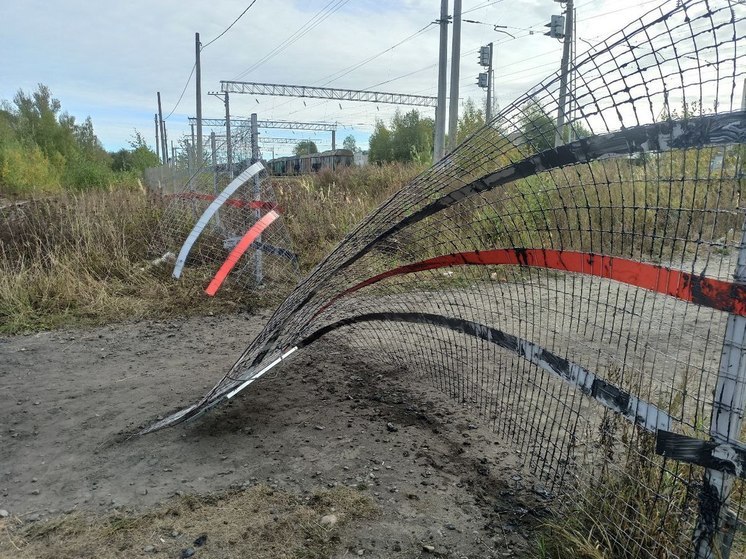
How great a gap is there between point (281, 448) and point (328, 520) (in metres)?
0.76

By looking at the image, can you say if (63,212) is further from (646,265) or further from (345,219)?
(646,265)

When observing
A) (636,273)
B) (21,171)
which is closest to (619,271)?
(636,273)

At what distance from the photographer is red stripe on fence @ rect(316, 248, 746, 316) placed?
4.89ft

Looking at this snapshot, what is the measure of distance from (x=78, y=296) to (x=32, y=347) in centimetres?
122

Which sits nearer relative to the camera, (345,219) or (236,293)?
(236,293)

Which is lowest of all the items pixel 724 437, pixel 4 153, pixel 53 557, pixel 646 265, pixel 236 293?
pixel 53 557

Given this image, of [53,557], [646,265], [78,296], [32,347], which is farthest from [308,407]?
[78,296]

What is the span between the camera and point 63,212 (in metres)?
7.98

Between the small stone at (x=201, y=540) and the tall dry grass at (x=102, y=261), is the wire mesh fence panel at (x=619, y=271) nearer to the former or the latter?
the small stone at (x=201, y=540)

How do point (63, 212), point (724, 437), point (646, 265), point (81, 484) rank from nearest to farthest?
point (724, 437) < point (646, 265) < point (81, 484) < point (63, 212)

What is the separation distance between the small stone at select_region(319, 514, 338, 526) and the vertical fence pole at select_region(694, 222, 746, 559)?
4.72 feet

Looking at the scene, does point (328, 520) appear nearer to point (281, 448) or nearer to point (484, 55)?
point (281, 448)

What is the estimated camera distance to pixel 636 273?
1748 mm

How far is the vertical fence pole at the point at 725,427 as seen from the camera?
4.97 feet
